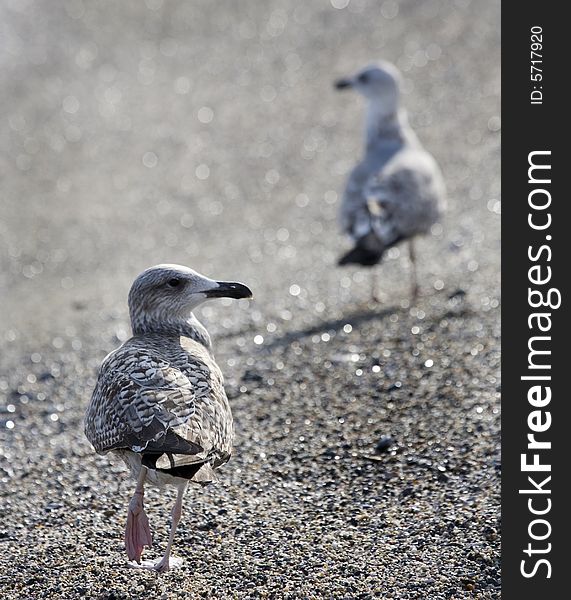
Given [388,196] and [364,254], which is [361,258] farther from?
[388,196]

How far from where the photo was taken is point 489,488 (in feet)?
20.0

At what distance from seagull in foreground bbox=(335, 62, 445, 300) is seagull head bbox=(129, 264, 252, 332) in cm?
361

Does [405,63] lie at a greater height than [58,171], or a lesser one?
greater

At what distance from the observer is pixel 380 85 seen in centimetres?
1204

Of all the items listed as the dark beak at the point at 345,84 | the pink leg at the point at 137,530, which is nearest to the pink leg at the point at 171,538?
the pink leg at the point at 137,530

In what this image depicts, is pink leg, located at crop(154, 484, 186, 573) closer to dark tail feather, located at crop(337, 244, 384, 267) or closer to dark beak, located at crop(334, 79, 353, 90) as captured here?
dark tail feather, located at crop(337, 244, 384, 267)

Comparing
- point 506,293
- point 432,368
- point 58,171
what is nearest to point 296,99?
point 58,171

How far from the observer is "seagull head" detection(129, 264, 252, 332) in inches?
245

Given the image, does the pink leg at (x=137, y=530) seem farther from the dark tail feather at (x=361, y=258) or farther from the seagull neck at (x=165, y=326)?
the dark tail feather at (x=361, y=258)

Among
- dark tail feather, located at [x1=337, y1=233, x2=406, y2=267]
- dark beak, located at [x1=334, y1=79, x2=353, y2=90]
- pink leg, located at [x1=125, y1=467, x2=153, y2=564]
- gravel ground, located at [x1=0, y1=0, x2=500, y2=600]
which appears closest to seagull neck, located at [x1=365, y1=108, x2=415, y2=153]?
dark beak, located at [x1=334, y1=79, x2=353, y2=90]

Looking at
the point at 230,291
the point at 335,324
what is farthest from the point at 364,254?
the point at 230,291

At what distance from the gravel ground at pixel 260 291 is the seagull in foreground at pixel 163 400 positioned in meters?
0.60

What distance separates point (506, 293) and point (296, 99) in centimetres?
1061

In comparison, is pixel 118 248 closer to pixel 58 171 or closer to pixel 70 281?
pixel 70 281
